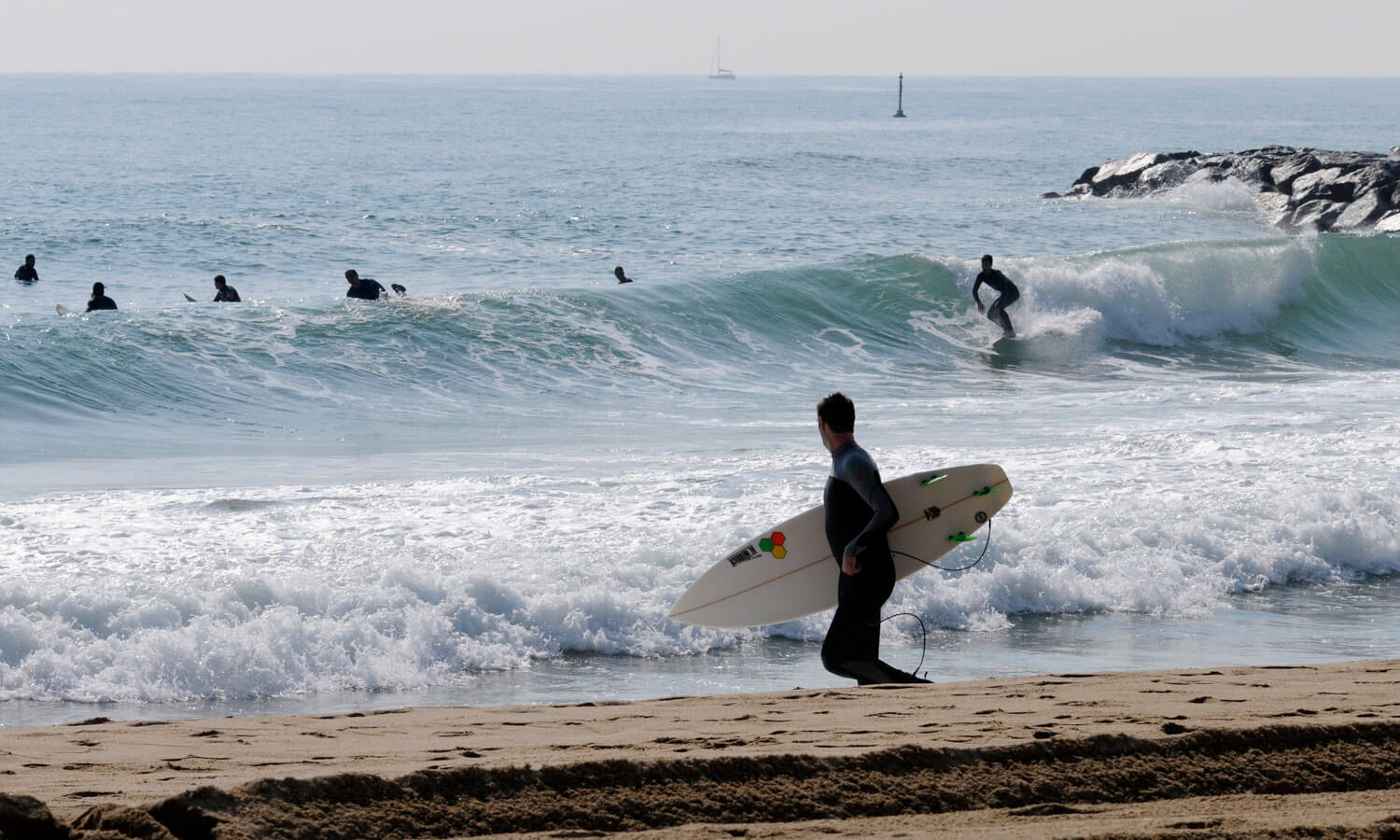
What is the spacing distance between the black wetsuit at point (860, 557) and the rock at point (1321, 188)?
32.6 metres

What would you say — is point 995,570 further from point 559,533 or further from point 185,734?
point 185,734

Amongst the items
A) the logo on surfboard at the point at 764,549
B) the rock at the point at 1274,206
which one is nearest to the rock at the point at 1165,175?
the rock at the point at 1274,206

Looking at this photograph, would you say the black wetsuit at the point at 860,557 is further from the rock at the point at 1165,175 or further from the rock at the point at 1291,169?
the rock at the point at 1165,175

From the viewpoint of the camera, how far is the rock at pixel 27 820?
2758mm

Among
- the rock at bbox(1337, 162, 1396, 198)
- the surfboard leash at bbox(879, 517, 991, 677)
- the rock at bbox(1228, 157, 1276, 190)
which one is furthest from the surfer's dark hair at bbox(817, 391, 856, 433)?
the rock at bbox(1228, 157, 1276, 190)

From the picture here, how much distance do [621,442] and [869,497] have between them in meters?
7.64

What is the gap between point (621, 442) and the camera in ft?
41.3

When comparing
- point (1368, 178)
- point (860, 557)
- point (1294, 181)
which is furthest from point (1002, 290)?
point (1294, 181)

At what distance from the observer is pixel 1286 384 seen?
644 inches

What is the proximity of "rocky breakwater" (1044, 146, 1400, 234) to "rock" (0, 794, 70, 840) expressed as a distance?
3063 cm

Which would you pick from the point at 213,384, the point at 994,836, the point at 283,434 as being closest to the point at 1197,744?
the point at 994,836

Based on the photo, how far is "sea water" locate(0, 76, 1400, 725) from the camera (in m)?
6.90

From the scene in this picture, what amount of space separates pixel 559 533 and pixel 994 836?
19.6 ft

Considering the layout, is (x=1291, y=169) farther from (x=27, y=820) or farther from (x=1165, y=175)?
(x=27, y=820)
